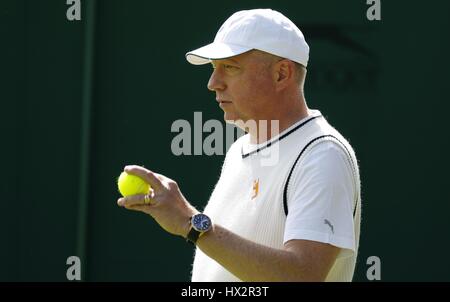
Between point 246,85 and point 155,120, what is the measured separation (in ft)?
6.95

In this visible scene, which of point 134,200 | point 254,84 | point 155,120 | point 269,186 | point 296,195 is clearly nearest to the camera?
point 134,200

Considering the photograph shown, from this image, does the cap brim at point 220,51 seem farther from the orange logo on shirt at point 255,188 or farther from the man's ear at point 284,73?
the orange logo on shirt at point 255,188

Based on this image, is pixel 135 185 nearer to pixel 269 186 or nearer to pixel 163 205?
pixel 163 205

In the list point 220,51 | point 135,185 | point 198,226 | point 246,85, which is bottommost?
point 198,226

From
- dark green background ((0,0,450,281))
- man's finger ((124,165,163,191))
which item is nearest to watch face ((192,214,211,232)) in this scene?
man's finger ((124,165,163,191))

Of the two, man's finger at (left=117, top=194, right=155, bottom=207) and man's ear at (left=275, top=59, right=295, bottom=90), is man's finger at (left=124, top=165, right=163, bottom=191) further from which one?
man's ear at (left=275, top=59, right=295, bottom=90)

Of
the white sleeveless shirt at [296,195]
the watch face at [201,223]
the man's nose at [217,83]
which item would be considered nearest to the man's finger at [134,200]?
the watch face at [201,223]

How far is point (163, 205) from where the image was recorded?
7.98 ft

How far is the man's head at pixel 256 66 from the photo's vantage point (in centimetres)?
279

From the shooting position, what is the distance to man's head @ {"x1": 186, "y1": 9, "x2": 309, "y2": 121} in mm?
2793

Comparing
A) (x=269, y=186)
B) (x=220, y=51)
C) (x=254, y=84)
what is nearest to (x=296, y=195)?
(x=269, y=186)
